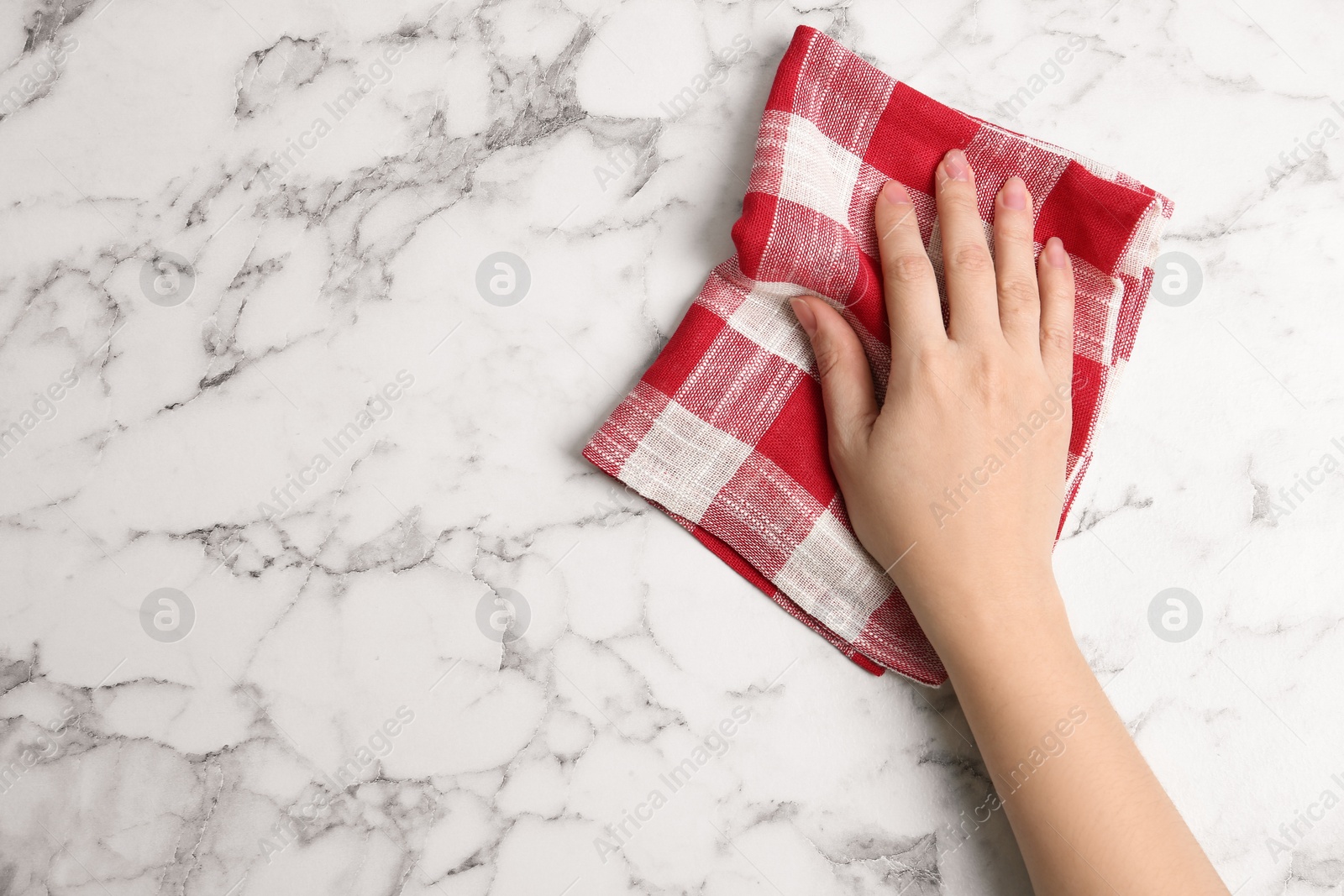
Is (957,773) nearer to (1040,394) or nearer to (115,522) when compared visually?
(1040,394)

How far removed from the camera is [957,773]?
705mm

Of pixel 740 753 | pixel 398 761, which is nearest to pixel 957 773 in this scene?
pixel 740 753

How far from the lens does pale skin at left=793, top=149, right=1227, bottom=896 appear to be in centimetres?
62
